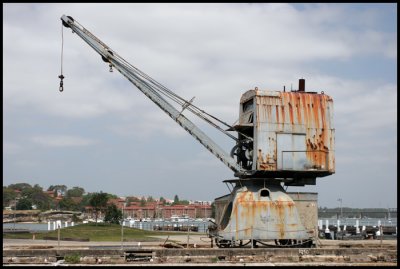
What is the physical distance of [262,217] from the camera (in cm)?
Result: 2089

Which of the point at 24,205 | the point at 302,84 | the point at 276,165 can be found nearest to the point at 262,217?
the point at 276,165

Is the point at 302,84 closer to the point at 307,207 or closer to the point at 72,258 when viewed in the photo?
the point at 307,207

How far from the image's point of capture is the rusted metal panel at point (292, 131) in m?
21.1

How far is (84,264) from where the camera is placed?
16734mm

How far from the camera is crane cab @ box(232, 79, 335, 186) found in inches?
830

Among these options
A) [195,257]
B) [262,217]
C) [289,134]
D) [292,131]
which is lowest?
[195,257]

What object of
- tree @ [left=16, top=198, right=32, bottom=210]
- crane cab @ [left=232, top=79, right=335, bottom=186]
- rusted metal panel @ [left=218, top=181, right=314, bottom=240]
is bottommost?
tree @ [left=16, top=198, right=32, bottom=210]

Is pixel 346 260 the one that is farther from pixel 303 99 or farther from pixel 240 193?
pixel 303 99

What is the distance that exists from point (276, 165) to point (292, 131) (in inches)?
62.1

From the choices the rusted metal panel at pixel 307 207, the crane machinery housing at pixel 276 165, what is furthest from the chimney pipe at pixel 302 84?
the rusted metal panel at pixel 307 207

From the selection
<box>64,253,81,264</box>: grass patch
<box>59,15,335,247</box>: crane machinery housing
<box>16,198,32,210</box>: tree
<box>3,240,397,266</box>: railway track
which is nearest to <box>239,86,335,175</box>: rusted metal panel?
<box>59,15,335,247</box>: crane machinery housing

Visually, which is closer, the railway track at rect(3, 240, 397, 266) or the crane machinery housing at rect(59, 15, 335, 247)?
the railway track at rect(3, 240, 397, 266)

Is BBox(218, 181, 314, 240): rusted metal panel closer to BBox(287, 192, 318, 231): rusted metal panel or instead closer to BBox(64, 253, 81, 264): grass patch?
BBox(287, 192, 318, 231): rusted metal panel

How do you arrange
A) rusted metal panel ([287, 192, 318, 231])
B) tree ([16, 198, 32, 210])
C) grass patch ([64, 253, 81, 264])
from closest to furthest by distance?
grass patch ([64, 253, 81, 264])
rusted metal panel ([287, 192, 318, 231])
tree ([16, 198, 32, 210])
